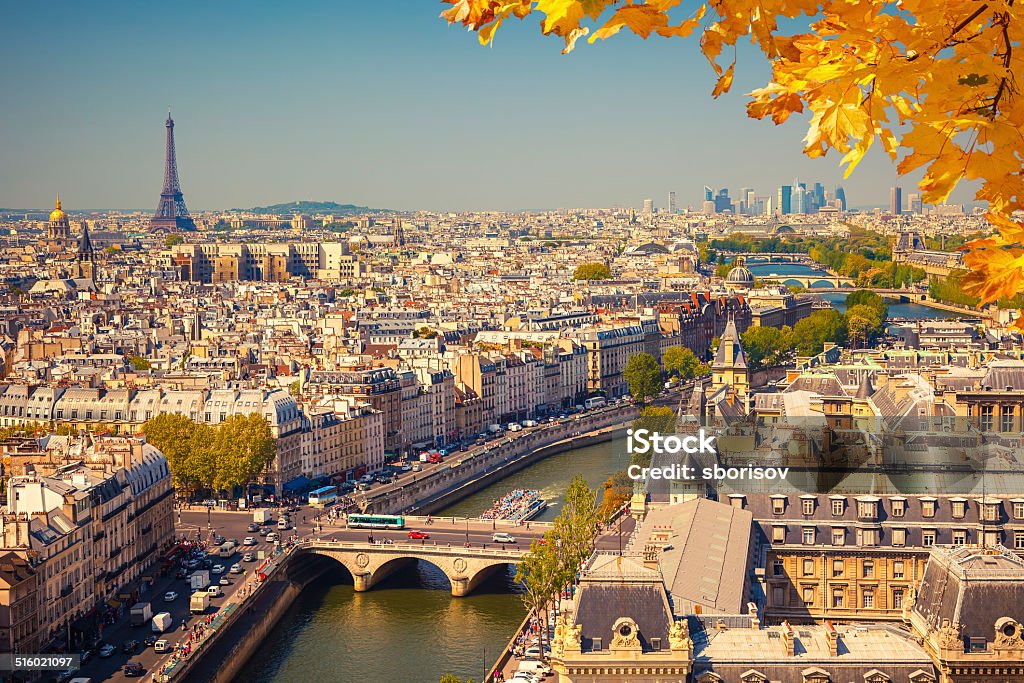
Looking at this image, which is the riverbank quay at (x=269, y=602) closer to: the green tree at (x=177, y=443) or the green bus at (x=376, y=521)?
the green bus at (x=376, y=521)

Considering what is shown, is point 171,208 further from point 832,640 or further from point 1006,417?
point 832,640

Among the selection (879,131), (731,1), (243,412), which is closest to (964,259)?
(879,131)

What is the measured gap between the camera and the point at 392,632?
2152 centimetres

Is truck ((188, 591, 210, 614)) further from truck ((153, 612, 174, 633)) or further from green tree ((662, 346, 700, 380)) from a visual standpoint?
green tree ((662, 346, 700, 380))

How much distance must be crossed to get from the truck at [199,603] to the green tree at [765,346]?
107 feet

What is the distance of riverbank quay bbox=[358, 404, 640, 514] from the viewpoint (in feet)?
99.0

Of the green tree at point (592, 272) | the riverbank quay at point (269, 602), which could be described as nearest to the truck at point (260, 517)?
the riverbank quay at point (269, 602)

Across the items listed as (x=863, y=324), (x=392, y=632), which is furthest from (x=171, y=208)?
(x=392, y=632)

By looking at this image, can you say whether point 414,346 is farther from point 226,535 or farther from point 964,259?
point 964,259

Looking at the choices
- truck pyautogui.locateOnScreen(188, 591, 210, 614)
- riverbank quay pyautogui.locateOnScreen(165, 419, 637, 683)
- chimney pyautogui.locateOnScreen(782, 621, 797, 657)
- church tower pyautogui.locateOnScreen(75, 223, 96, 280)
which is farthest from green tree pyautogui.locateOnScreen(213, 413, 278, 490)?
church tower pyautogui.locateOnScreen(75, 223, 96, 280)

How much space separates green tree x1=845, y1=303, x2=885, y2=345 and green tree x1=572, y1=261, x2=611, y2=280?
28.3m

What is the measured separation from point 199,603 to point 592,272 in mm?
69568

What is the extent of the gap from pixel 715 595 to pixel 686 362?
3552 cm

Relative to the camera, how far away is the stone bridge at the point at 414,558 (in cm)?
2383
